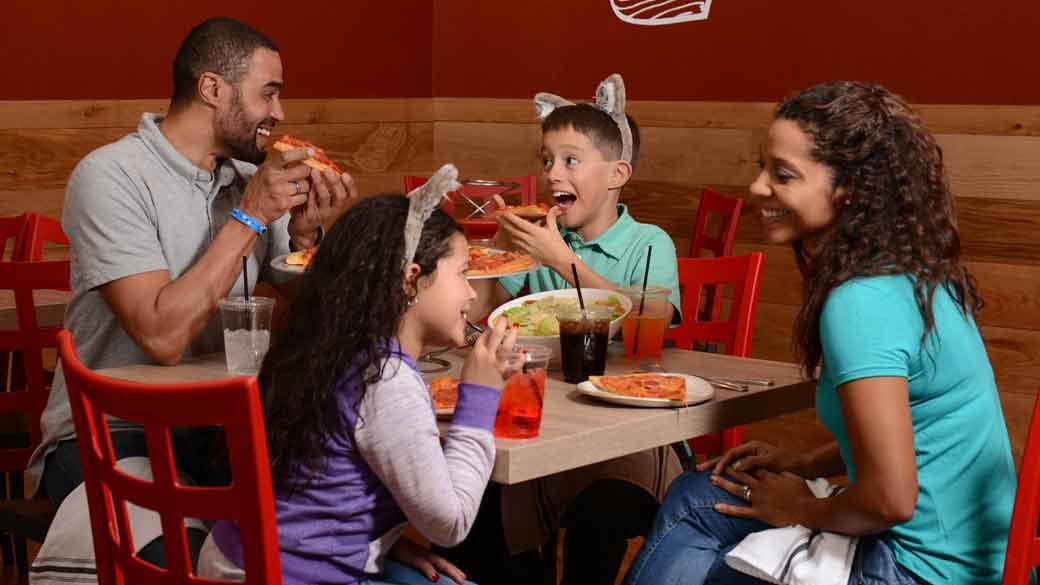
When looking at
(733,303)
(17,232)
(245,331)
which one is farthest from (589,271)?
(17,232)

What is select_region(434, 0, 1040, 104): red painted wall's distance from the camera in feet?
13.4

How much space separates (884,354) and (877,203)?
0.85 feet

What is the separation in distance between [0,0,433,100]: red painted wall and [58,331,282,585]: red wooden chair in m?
2.64

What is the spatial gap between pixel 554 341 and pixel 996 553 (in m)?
0.88

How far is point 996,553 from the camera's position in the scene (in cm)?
192

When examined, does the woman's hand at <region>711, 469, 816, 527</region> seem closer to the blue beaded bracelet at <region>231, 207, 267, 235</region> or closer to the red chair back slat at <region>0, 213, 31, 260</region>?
the blue beaded bracelet at <region>231, 207, 267, 235</region>

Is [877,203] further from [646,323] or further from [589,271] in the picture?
[589,271]

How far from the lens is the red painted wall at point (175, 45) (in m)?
4.19

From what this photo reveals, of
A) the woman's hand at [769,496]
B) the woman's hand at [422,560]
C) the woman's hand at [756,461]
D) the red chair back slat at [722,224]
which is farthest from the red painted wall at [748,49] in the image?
the woman's hand at [422,560]

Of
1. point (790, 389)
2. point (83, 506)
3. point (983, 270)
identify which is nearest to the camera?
point (83, 506)

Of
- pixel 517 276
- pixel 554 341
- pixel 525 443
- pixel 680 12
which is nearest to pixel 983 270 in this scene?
pixel 680 12

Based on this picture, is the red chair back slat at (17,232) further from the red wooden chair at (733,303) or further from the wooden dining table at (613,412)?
the red wooden chair at (733,303)

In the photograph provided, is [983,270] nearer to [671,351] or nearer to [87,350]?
[671,351]

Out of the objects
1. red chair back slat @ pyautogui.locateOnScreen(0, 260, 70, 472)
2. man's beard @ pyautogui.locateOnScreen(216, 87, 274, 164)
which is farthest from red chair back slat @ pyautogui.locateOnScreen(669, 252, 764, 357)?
red chair back slat @ pyautogui.locateOnScreen(0, 260, 70, 472)
